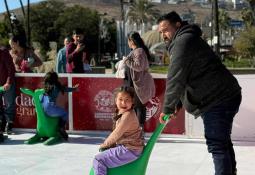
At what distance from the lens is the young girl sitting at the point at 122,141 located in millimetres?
4285

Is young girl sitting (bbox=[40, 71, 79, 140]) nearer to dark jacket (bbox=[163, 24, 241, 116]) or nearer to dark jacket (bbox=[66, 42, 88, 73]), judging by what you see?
dark jacket (bbox=[66, 42, 88, 73])

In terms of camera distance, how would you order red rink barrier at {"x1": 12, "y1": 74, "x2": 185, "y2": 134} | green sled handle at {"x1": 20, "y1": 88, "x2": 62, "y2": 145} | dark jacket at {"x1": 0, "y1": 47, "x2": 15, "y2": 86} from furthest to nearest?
dark jacket at {"x1": 0, "y1": 47, "x2": 15, "y2": 86} → red rink barrier at {"x1": 12, "y1": 74, "x2": 185, "y2": 134} → green sled handle at {"x1": 20, "y1": 88, "x2": 62, "y2": 145}

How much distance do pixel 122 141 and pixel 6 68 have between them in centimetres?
344

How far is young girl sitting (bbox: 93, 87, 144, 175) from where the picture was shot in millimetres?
4285

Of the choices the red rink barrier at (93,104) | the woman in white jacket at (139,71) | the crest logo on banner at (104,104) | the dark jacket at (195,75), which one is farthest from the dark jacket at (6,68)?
the dark jacket at (195,75)

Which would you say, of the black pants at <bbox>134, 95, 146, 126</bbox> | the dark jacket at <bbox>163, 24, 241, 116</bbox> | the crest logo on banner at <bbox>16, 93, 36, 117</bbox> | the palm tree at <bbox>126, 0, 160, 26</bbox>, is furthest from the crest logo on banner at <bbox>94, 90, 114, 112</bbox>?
the palm tree at <bbox>126, 0, 160, 26</bbox>

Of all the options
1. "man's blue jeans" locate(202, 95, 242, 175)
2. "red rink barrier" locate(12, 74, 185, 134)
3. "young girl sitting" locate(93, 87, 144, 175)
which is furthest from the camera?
"red rink barrier" locate(12, 74, 185, 134)

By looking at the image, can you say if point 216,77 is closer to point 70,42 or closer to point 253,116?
point 253,116

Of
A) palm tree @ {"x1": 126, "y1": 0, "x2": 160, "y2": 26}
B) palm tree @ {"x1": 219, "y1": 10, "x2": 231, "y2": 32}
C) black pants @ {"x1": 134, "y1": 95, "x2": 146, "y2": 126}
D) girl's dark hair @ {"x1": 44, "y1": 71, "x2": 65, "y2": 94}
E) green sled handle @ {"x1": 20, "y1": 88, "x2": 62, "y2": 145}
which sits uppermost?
palm tree @ {"x1": 126, "y1": 0, "x2": 160, "y2": 26}

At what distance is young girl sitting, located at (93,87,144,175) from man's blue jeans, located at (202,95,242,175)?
2.09ft

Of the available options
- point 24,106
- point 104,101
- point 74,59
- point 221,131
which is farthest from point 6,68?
point 221,131

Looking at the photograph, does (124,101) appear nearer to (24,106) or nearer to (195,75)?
(195,75)

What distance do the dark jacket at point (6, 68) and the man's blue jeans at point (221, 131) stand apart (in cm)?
395

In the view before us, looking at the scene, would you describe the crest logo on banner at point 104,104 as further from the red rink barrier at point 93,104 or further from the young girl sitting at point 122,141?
the young girl sitting at point 122,141
